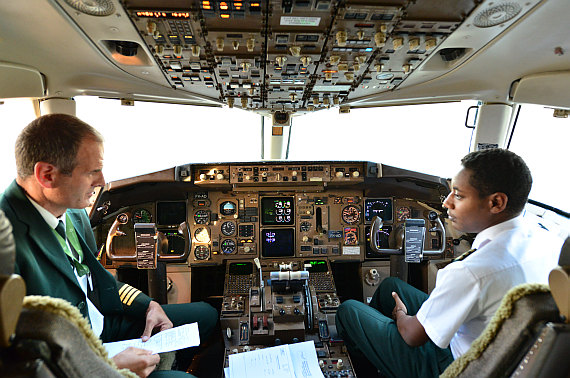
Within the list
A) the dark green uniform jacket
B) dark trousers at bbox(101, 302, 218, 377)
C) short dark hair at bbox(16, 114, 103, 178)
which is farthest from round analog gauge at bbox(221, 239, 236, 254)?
short dark hair at bbox(16, 114, 103, 178)

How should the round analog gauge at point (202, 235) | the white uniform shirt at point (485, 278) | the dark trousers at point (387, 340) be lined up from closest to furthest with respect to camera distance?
the white uniform shirt at point (485, 278) < the dark trousers at point (387, 340) < the round analog gauge at point (202, 235)

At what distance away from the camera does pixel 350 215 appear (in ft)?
12.2

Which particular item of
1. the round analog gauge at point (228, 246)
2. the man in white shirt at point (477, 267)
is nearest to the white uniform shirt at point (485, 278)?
the man in white shirt at point (477, 267)

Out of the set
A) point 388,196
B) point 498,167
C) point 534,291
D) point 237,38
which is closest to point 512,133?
point 388,196

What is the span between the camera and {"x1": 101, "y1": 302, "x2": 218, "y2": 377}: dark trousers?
203 cm

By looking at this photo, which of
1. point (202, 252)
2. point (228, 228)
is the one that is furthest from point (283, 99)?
point (202, 252)

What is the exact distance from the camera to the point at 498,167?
1.53 metres

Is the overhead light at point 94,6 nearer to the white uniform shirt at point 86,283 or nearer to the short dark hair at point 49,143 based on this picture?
the short dark hair at point 49,143

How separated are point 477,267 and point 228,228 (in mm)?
2589

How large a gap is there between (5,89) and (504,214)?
3.27 meters

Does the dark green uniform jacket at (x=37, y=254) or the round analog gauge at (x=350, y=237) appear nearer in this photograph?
the dark green uniform jacket at (x=37, y=254)

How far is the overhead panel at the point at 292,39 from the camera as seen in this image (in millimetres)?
1857

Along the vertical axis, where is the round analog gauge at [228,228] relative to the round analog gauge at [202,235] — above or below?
above

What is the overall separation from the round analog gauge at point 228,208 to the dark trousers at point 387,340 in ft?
5.37
